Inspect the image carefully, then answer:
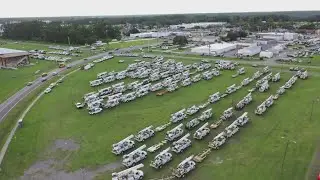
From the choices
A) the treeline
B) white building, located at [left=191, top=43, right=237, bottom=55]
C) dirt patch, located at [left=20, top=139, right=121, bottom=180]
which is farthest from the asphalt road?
the treeline

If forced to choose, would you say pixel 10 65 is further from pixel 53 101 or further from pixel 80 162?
pixel 80 162

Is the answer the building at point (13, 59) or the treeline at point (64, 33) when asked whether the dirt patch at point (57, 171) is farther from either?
the treeline at point (64, 33)

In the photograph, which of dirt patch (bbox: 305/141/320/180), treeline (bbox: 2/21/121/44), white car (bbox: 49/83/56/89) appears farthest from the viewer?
treeline (bbox: 2/21/121/44)

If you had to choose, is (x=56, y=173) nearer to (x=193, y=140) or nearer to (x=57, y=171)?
(x=57, y=171)

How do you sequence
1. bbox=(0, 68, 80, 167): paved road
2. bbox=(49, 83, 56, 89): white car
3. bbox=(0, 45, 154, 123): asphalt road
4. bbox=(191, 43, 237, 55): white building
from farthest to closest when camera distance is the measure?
bbox=(191, 43, 237, 55): white building < bbox=(49, 83, 56, 89): white car < bbox=(0, 45, 154, 123): asphalt road < bbox=(0, 68, 80, 167): paved road

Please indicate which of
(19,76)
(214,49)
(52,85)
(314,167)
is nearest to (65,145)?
(314,167)

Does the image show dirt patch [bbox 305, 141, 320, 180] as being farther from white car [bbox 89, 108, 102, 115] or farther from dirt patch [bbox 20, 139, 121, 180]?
white car [bbox 89, 108, 102, 115]
